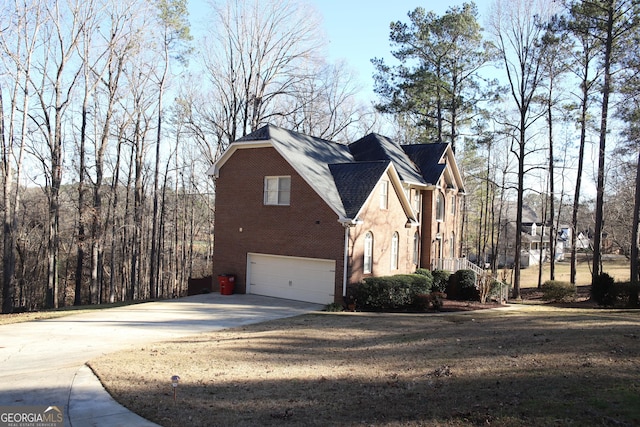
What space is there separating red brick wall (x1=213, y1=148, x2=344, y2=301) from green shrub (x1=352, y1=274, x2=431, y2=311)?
0.92 meters

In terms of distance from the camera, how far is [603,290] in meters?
23.6

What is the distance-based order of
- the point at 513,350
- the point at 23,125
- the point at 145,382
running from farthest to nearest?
1. the point at 23,125
2. the point at 513,350
3. the point at 145,382

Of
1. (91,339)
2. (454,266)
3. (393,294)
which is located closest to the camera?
(91,339)

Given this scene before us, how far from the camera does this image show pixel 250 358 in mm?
10227

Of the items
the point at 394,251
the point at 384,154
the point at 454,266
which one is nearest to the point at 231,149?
the point at 384,154

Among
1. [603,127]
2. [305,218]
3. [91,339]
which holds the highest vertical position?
[603,127]

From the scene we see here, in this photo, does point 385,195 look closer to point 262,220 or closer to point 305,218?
point 305,218

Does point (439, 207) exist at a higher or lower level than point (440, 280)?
higher

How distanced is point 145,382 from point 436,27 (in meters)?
32.7

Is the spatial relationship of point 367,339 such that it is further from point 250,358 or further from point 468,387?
point 468,387

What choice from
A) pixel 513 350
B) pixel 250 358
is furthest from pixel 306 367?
pixel 513 350

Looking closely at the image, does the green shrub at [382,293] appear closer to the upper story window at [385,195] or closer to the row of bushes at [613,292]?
the upper story window at [385,195]

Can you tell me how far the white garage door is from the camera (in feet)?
65.9

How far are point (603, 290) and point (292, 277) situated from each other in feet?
49.9
